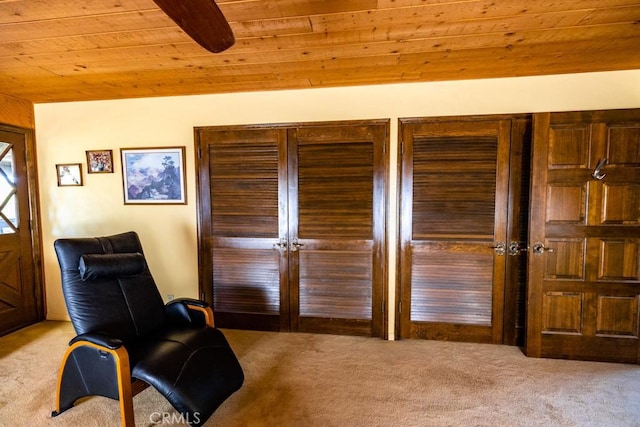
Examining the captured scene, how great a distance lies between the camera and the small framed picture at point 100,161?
3.18m

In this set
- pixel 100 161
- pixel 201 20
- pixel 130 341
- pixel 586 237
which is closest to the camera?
pixel 201 20

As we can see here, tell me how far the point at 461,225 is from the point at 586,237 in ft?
2.99

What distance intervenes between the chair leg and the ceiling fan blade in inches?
64.5

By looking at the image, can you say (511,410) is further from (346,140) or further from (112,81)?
(112,81)

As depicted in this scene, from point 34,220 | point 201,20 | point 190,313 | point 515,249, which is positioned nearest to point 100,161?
point 34,220

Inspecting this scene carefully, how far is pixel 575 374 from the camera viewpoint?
2318 millimetres

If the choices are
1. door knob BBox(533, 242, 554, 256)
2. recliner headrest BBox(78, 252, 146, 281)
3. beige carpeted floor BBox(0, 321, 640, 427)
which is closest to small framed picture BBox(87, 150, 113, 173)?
recliner headrest BBox(78, 252, 146, 281)

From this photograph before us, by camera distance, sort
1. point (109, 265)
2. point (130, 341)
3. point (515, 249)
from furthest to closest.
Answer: point (515, 249) → point (109, 265) → point (130, 341)

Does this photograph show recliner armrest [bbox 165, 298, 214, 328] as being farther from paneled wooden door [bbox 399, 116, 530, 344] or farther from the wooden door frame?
the wooden door frame

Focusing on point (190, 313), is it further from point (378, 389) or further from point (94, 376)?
point (378, 389)

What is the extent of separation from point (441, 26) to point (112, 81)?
2658 mm

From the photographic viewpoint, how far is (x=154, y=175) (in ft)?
10.3

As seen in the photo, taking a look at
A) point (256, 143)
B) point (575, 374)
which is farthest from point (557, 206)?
point (256, 143)

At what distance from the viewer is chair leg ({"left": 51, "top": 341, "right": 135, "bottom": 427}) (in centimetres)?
166
